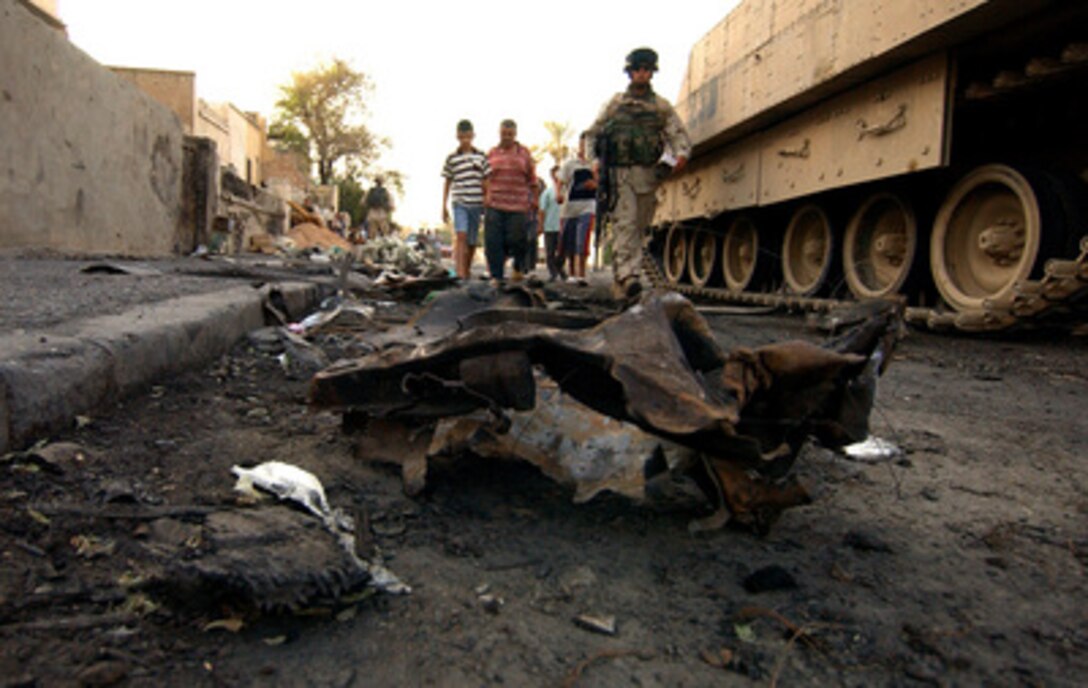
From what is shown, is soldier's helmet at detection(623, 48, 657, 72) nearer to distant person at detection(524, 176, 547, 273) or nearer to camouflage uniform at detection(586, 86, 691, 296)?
camouflage uniform at detection(586, 86, 691, 296)

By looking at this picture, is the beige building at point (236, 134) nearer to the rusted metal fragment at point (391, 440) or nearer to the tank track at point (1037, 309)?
the tank track at point (1037, 309)

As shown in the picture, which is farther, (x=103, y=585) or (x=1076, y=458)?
(x=1076, y=458)

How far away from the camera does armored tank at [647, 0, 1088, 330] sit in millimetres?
4738

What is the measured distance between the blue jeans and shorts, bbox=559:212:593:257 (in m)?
1.42

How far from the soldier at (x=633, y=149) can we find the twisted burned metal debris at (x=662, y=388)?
4.85 m

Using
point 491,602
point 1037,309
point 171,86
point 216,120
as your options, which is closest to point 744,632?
point 491,602

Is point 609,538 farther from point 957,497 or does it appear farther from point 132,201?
point 132,201

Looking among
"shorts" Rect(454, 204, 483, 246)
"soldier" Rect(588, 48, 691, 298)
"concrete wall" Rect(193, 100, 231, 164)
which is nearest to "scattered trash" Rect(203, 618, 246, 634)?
"soldier" Rect(588, 48, 691, 298)

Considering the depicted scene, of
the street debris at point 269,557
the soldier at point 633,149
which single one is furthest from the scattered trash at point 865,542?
the soldier at point 633,149

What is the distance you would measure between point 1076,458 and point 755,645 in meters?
1.64

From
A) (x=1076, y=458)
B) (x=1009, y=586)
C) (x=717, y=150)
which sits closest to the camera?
(x=1009, y=586)

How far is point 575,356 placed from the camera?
4.50ft

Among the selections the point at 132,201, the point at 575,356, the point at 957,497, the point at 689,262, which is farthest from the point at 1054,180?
the point at 132,201

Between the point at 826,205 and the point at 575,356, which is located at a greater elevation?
the point at 826,205
